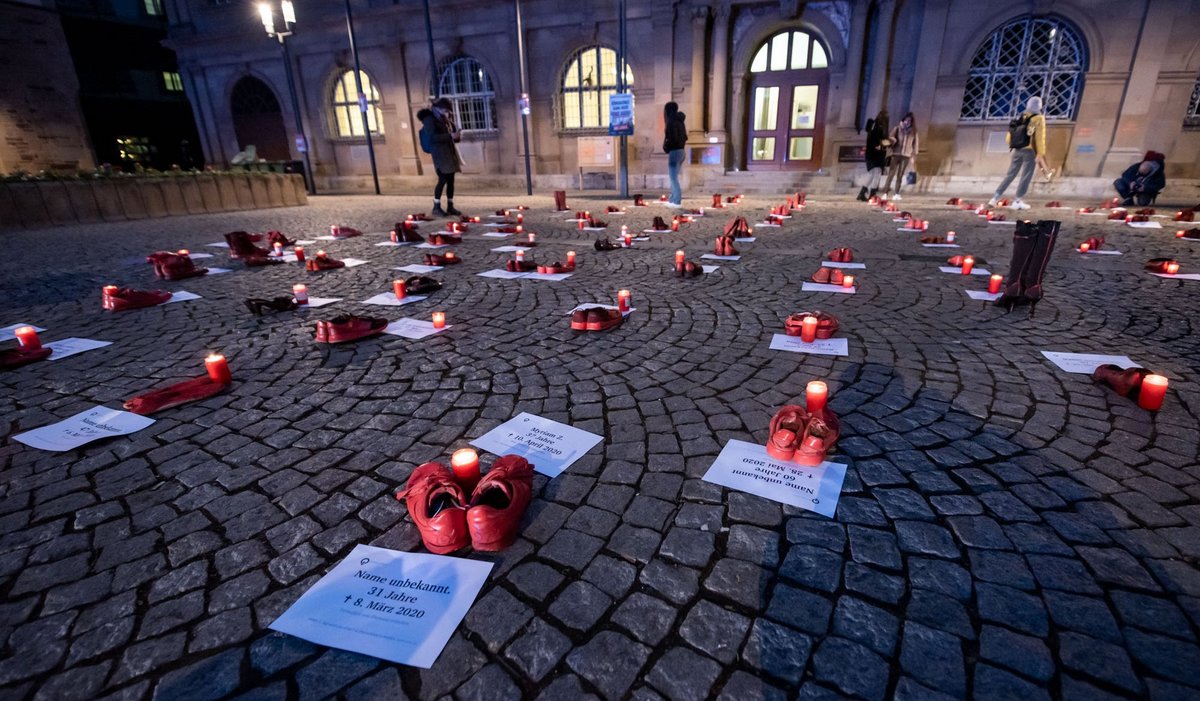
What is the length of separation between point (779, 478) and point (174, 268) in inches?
302

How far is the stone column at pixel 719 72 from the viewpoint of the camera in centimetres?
1677

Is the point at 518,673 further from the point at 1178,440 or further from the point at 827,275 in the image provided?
the point at 827,275

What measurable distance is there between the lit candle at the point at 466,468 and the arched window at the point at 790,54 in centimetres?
1897

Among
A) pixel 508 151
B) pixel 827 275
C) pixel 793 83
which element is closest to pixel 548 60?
pixel 508 151

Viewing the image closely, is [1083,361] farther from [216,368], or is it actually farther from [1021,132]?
[1021,132]

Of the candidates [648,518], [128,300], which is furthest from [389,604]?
[128,300]

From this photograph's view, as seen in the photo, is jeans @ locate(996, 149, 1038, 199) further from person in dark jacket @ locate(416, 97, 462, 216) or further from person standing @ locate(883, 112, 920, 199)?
person in dark jacket @ locate(416, 97, 462, 216)

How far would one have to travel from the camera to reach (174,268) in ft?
21.7

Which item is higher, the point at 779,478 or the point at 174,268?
the point at 174,268

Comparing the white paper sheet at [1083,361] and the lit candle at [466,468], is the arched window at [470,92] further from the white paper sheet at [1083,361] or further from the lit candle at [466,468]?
the lit candle at [466,468]

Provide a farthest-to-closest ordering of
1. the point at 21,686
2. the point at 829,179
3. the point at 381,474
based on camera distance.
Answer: the point at 829,179
the point at 381,474
the point at 21,686

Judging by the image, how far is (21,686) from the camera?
5.15 ft

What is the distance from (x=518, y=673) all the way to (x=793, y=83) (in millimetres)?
19627

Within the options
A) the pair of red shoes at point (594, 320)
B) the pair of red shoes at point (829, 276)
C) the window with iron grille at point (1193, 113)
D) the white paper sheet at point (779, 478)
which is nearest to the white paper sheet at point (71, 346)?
the pair of red shoes at point (594, 320)
